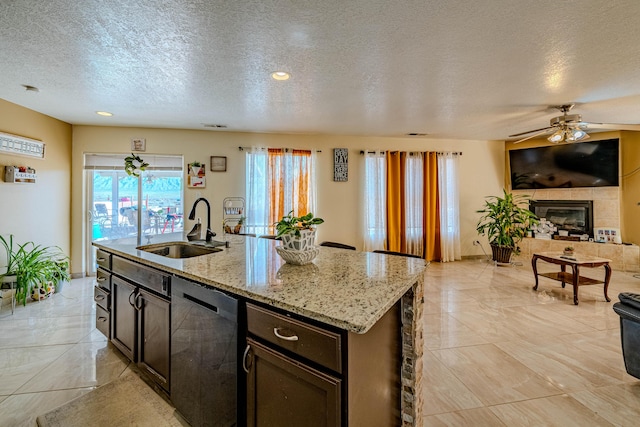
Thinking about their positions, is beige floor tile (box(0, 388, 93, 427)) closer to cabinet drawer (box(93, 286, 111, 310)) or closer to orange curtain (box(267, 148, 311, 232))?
cabinet drawer (box(93, 286, 111, 310))

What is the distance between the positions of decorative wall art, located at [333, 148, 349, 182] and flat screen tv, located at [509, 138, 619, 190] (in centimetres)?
351

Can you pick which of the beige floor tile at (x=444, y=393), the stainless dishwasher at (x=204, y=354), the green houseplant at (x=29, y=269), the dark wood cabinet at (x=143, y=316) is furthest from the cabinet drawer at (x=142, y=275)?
the green houseplant at (x=29, y=269)

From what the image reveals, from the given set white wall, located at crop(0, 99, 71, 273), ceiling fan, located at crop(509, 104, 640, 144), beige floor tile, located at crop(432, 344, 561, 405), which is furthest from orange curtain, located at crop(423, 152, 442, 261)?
white wall, located at crop(0, 99, 71, 273)

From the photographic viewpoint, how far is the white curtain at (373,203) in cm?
543

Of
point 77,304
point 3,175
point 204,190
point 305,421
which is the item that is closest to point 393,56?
point 305,421

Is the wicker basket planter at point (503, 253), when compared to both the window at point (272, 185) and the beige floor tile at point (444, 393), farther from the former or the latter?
the beige floor tile at point (444, 393)

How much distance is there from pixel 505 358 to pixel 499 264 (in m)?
3.70

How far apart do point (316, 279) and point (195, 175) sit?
4.17 metres

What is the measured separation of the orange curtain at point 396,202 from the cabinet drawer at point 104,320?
171 inches

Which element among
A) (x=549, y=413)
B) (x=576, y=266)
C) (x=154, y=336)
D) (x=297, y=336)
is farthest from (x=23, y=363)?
(x=576, y=266)

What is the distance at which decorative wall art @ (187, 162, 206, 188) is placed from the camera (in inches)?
191

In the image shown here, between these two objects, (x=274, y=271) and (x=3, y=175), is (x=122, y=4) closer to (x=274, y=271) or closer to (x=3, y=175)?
(x=274, y=271)

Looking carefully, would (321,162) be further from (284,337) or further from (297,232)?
(284,337)

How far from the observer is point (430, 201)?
5.56 m
